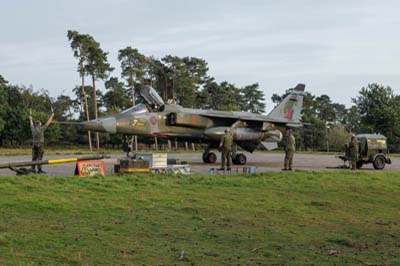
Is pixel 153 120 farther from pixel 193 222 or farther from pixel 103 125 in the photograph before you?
pixel 193 222

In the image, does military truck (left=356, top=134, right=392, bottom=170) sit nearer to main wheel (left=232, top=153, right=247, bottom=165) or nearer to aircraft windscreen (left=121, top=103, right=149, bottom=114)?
main wheel (left=232, top=153, right=247, bottom=165)

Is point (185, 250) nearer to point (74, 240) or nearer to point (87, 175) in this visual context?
point (74, 240)

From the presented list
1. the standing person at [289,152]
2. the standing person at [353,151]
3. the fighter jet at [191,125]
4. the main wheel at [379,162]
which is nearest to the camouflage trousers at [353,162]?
the standing person at [353,151]

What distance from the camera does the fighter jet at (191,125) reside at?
79.9 feet

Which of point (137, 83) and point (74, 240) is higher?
point (137, 83)

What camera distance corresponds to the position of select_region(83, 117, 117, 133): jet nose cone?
2350 cm

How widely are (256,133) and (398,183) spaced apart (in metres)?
11.7

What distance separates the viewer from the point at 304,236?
8547mm

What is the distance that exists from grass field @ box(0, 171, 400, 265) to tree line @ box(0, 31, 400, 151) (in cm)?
3110

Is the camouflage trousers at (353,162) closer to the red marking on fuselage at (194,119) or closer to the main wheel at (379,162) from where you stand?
the main wheel at (379,162)

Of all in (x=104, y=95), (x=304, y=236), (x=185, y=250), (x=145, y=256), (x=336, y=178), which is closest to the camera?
(x=145, y=256)

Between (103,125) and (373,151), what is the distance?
12.9 metres

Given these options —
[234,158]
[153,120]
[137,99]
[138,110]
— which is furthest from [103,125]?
[137,99]

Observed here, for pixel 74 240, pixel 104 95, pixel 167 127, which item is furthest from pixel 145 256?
pixel 104 95
